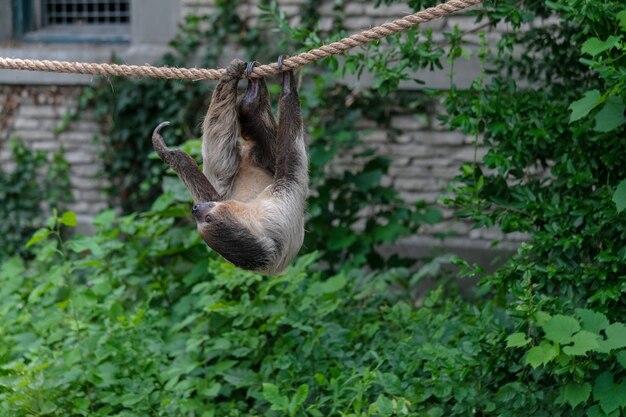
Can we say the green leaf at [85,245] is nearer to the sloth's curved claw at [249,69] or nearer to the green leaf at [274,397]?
the green leaf at [274,397]

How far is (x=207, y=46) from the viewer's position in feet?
27.7

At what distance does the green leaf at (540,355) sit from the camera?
3910mm

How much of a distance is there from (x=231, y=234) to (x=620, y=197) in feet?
6.12

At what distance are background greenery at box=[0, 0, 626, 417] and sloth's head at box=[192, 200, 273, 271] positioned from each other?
0.77 m

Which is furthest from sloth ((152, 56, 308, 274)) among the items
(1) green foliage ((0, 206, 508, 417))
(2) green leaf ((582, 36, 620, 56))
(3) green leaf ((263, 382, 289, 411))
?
(2) green leaf ((582, 36, 620, 56))

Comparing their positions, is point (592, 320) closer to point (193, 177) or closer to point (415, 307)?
point (193, 177)

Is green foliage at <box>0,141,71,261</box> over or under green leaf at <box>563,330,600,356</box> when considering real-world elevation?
under

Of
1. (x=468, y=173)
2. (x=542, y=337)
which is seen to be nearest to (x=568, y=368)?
(x=542, y=337)

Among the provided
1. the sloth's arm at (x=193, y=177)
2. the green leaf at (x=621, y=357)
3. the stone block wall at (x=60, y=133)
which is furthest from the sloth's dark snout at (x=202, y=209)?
the stone block wall at (x=60, y=133)

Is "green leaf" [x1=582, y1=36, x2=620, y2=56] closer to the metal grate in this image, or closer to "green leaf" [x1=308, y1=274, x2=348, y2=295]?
"green leaf" [x1=308, y1=274, x2=348, y2=295]

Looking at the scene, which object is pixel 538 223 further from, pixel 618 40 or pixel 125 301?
pixel 125 301

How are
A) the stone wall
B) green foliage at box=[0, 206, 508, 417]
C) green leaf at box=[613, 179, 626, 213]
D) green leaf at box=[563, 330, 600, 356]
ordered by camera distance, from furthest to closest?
1. the stone wall
2. green foliage at box=[0, 206, 508, 417]
3. green leaf at box=[613, 179, 626, 213]
4. green leaf at box=[563, 330, 600, 356]

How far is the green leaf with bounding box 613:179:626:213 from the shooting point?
154 inches

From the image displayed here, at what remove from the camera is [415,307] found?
6.63 meters
